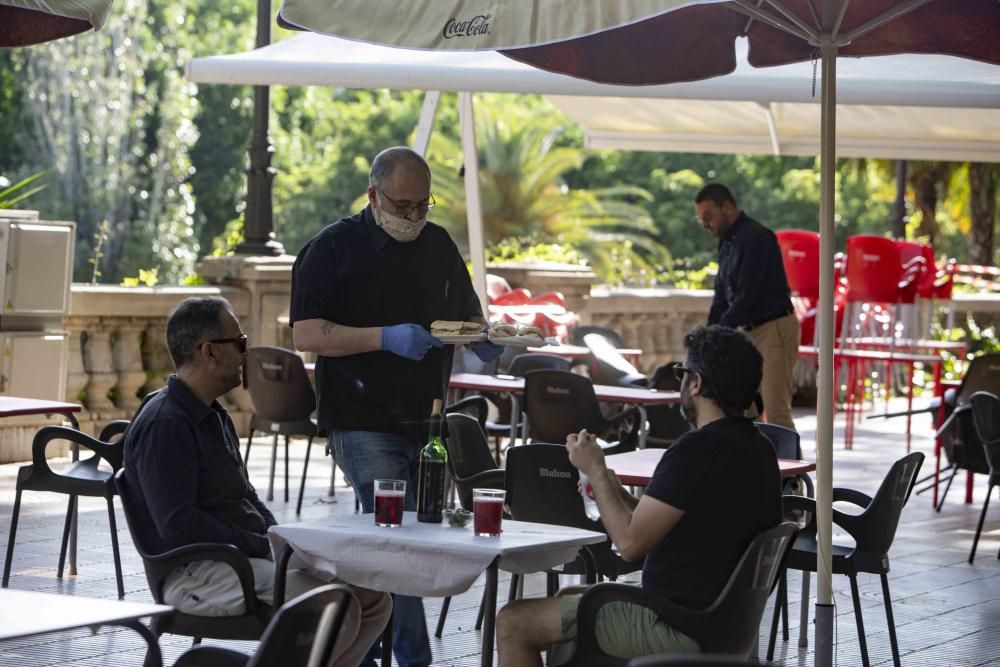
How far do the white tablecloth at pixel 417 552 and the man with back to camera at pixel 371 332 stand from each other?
0.87 metres

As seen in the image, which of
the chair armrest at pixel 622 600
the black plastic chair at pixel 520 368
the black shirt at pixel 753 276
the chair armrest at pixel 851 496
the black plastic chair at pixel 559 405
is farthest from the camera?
the black plastic chair at pixel 520 368

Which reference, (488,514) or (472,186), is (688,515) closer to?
(488,514)

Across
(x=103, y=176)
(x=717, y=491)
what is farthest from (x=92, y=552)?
(x=103, y=176)

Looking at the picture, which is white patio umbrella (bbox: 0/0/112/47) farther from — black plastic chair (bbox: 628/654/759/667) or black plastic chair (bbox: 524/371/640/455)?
black plastic chair (bbox: 524/371/640/455)

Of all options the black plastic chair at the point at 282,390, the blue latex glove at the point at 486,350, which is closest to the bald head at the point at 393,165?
the blue latex glove at the point at 486,350

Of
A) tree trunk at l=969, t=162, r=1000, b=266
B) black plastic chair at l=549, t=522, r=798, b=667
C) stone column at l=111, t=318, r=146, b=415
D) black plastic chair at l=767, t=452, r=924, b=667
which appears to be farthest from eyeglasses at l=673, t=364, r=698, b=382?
tree trunk at l=969, t=162, r=1000, b=266

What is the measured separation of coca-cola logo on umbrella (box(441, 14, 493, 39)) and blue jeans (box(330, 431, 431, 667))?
145 centimetres

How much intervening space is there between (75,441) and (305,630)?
4275mm

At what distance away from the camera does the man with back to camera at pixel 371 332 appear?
5289 millimetres

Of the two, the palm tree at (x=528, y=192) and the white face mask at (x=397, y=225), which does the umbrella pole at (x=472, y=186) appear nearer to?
the white face mask at (x=397, y=225)

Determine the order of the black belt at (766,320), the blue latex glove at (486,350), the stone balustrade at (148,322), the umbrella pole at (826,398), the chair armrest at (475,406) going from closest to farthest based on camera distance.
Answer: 1. the umbrella pole at (826,398)
2. the blue latex glove at (486,350)
3. the chair armrest at (475,406)
4. the black belt at (766,320)
5. the stone balustrade at (148,322)

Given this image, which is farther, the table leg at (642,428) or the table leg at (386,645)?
the table leg at (642,428)

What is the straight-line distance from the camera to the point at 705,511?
420cm

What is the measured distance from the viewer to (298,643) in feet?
10.1
